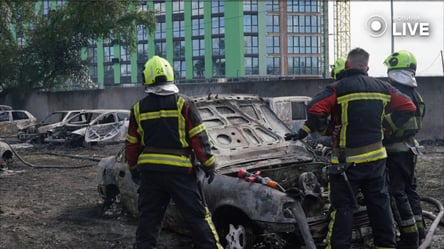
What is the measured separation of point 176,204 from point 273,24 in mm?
67254

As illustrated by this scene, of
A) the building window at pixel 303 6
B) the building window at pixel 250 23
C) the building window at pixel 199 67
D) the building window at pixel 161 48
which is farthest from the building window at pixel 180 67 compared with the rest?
the building window at pixel 303 6

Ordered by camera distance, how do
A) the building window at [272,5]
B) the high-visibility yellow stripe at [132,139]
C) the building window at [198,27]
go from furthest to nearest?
the building window at [272,5], the building window at [198,27], the high-visibility yellow stripe at [132,139]

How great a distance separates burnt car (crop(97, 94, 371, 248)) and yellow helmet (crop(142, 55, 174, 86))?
4.19ft

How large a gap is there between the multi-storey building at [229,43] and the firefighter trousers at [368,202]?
5566 cm

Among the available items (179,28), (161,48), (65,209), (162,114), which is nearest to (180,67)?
(161,48)

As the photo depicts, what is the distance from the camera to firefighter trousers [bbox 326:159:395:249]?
453cm

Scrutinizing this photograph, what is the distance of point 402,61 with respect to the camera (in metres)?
5.67

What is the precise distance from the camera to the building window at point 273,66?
68881 millimetres

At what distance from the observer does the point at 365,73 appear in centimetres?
474

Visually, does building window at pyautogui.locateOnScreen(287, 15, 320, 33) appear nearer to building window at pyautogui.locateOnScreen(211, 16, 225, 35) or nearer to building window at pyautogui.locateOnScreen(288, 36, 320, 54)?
building window at pyautogui.locateOnScreen(288, 36, 320, 54)

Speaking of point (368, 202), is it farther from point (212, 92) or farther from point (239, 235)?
point (212, 92)

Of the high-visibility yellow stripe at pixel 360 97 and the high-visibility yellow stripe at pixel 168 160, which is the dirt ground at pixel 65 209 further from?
the high-visibility yellow stripe at pixel 360 97

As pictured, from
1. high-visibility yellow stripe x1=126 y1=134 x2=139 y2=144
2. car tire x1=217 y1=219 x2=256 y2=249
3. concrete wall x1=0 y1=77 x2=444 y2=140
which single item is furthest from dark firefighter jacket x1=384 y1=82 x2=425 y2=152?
concrete wall x1=0 y1=77 x2=444 y2=140

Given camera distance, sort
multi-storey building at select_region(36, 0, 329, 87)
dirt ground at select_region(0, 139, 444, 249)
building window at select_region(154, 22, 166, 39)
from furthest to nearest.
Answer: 1. building window at select_region(154, 22, 166, 39)
2. multi-storey building at select_region(36, 0, 329, 87)
3. dirt ground at select_region(0, 139, 444, 249)
